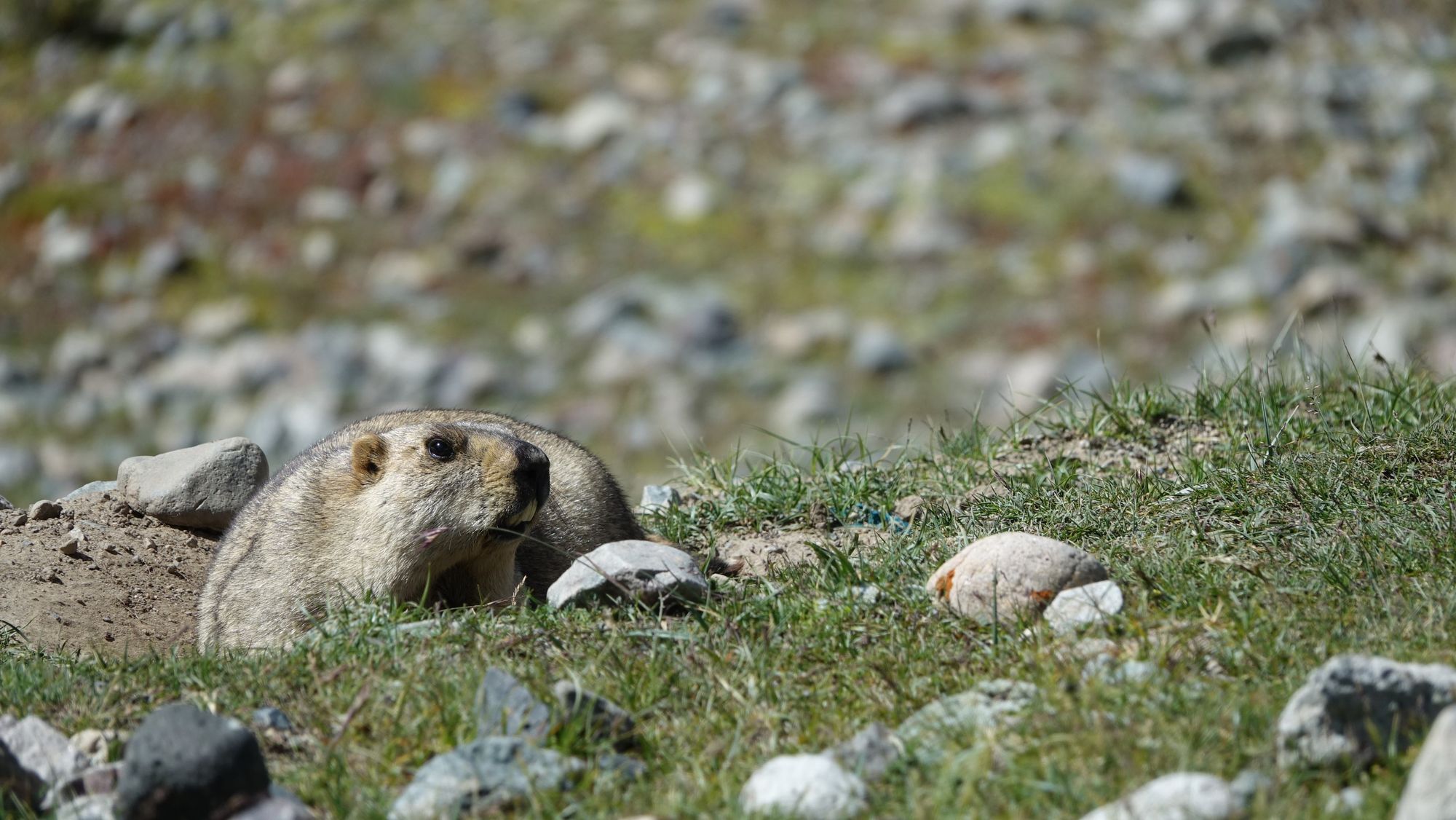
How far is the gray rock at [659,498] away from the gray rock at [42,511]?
2.29 metres

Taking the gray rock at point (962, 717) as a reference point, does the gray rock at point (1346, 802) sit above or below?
above

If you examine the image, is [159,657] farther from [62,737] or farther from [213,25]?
[213,25]

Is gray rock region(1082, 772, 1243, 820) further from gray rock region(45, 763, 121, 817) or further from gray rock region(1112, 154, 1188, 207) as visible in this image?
gray rock region(1112, 154, 1188, 207)

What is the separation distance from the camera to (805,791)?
2.97 metres

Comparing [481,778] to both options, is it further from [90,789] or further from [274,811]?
[90,789]

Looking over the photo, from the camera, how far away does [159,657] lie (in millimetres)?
4117

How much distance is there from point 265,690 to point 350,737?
0.38m

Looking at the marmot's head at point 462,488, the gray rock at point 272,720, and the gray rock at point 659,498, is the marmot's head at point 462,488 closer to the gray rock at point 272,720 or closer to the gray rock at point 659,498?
the gray rock at point 659,498

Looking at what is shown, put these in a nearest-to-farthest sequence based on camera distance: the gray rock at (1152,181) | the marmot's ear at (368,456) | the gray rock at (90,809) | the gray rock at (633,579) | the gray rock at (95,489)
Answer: the gray rock at (90,809)
the gray rock at (633,579)
the marmot's ear at (368,456)
the gray rock at (95,489)
the gray rock at (1152,181)

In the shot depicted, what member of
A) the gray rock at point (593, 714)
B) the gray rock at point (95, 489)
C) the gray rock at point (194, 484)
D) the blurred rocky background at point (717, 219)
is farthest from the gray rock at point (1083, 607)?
the blurred rocky background at point (717, 219)

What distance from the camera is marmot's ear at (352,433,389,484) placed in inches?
197

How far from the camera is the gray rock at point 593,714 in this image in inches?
132

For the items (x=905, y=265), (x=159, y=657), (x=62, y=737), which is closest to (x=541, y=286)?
(x=905, y=265)

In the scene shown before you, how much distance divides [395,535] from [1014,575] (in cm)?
197
